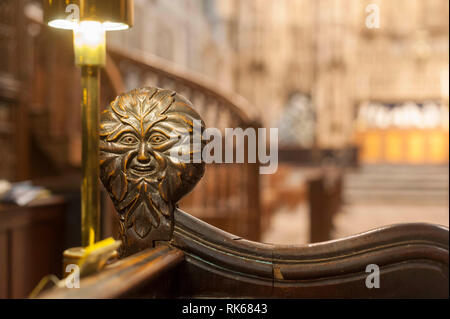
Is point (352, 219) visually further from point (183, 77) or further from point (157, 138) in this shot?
point (157, 138)

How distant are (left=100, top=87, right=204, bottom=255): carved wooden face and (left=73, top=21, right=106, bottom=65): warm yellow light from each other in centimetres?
9

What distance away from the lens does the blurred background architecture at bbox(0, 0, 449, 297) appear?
132 inches

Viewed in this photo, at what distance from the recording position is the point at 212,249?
2.54 feet

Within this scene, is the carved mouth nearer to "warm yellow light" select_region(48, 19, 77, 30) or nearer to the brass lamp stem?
the brass lamp stem

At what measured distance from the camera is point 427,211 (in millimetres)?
7500

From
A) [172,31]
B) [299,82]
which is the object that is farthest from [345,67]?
[172,31]

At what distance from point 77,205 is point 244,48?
496 inches

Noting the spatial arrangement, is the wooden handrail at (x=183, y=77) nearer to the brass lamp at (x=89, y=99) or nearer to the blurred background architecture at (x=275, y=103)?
the blurred background architecture at (x=275, y=103)

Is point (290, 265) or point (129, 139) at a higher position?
point (129, 139)

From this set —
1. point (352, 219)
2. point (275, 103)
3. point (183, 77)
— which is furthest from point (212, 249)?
point (275, 103)

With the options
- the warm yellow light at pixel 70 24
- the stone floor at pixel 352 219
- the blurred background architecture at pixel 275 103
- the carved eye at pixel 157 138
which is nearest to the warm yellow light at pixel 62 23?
the warm yellow light at pixel 70 24

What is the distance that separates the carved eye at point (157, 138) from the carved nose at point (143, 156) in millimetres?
16

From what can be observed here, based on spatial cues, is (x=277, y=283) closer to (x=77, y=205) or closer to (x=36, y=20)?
(x=77, y=205)

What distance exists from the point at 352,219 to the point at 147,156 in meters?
6.18
